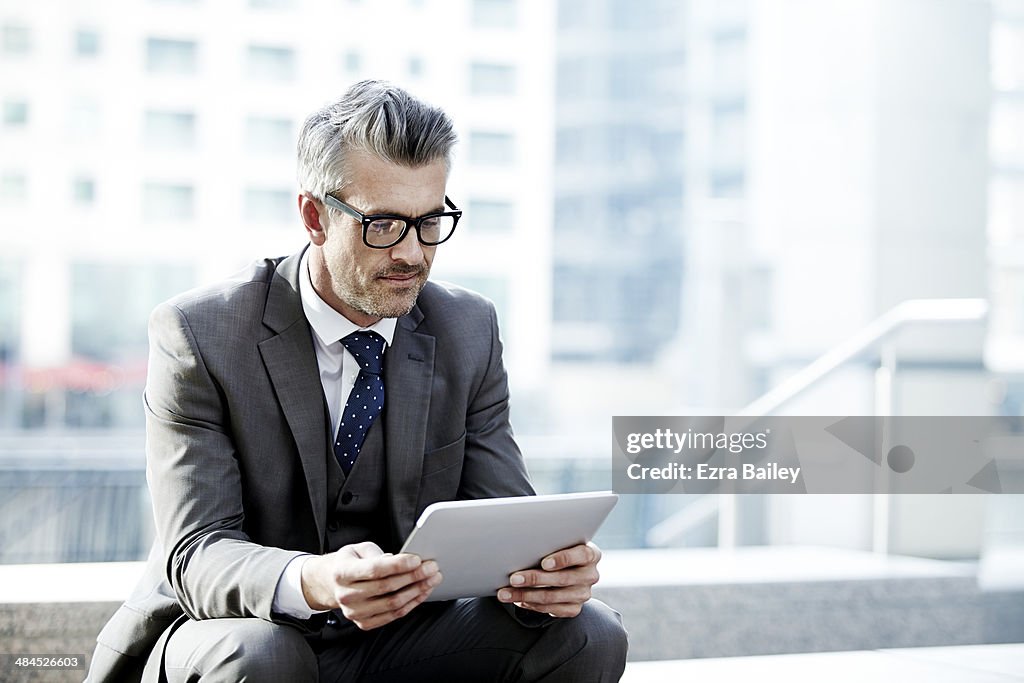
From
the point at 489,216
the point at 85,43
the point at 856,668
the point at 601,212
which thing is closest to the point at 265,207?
the point at 489,216

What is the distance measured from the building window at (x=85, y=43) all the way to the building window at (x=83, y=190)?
80 centimetres

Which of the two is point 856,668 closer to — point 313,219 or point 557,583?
point 557,583

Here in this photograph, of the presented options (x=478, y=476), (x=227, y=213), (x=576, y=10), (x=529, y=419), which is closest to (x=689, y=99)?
(x=576, y=10)

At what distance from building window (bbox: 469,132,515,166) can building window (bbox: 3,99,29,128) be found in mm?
2953

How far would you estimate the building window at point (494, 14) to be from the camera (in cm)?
754

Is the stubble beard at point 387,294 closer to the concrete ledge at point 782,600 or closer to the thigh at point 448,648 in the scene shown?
the thigh at point 448,648

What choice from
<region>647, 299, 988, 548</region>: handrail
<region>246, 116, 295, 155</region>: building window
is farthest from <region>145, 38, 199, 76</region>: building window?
<region>647, 299, 988, 548</region>: handrail

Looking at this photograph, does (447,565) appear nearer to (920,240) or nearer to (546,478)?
(546,478)

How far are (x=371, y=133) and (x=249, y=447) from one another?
0.44 m

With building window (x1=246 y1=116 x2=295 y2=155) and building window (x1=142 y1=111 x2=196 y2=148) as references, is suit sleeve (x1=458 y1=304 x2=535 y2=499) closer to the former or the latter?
building window (x1=246 y1=116 x2=295 y2=155)

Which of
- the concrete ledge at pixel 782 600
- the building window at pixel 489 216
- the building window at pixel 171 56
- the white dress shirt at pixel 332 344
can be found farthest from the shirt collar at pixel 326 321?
the building window at pixel 489 216

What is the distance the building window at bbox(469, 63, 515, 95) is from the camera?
24.7ft

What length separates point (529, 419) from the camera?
27.3 feet

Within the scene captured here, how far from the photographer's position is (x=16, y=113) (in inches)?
295
